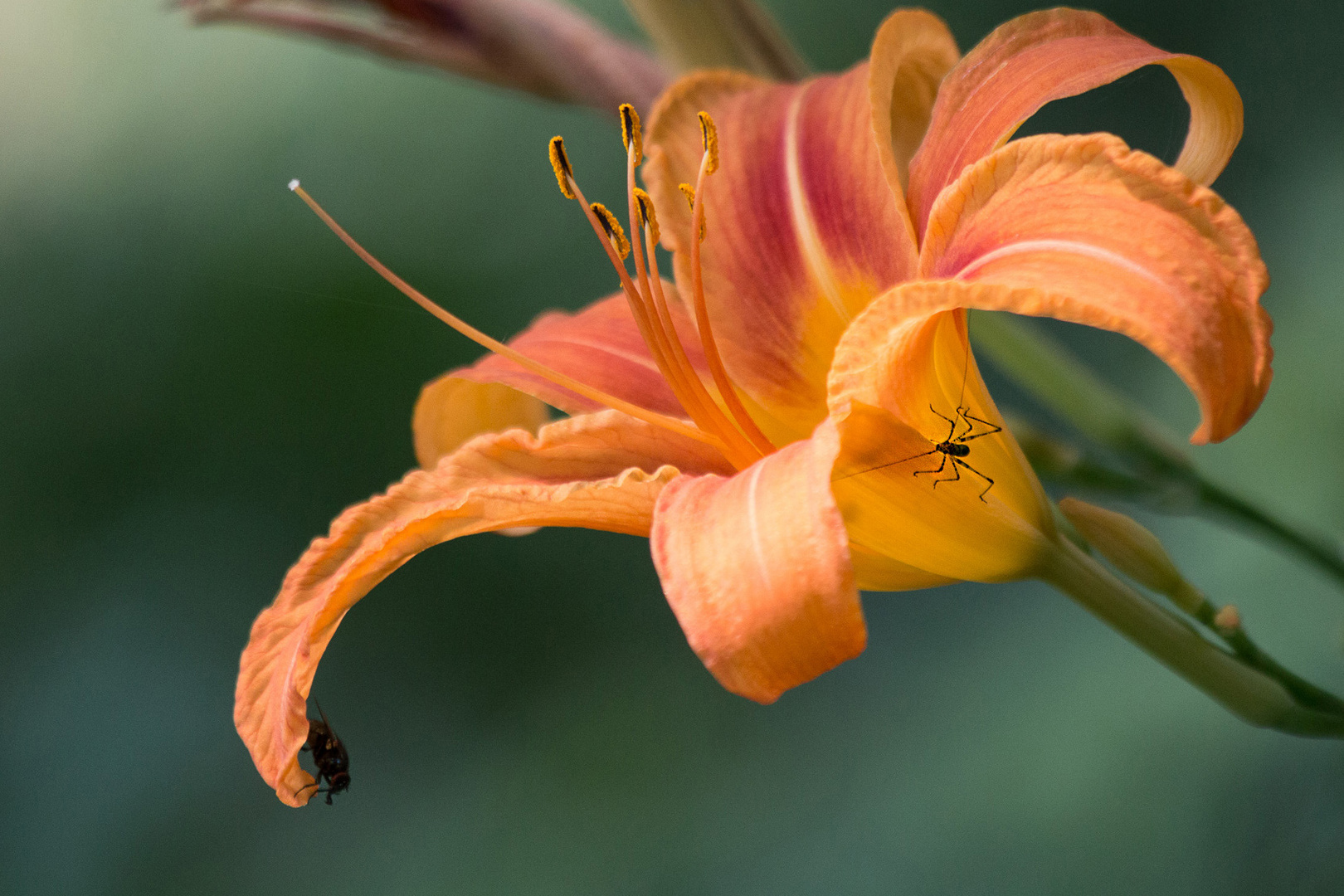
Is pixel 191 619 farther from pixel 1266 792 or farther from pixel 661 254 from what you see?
pixel 1266 792

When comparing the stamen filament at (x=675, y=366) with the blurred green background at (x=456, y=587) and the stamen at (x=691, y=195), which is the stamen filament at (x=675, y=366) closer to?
the stamen at (x=691, y=195)

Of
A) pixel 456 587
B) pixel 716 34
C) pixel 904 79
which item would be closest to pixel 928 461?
pixel 904 79

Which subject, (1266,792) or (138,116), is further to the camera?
(138,116)

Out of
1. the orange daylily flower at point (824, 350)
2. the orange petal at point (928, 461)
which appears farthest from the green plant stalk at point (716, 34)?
the orange petal at point (928, 461)

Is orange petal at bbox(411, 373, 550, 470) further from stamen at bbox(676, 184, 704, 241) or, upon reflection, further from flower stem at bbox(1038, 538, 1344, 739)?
flower stem at bbox(1038, 538, 1344, 739)

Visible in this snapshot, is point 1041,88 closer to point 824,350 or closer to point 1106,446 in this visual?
point 824,350

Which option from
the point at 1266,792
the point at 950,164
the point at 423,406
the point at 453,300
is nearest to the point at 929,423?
the point at 950,164

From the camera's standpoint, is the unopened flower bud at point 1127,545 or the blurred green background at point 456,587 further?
the blurred green background at point 456,587
